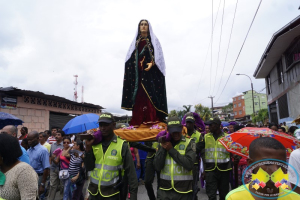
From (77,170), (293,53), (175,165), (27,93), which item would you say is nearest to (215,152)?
(175,165)

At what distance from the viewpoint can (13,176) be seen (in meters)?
2.55

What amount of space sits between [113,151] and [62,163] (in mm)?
3240

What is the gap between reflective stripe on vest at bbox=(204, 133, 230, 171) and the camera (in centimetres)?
543

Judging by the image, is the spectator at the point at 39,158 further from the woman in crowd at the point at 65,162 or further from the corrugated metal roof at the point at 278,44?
the corrugated metal roof at the point at 278,44

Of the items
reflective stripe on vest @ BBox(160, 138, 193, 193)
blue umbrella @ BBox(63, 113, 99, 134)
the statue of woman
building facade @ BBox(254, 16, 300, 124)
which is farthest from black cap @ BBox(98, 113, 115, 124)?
building facade @ BBox(254, 16, 300, 124)

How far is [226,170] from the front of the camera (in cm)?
538

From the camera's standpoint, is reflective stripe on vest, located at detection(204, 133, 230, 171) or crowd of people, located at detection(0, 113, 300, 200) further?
reflective stripe on vest, located at detection(204, 133, 230, 171)

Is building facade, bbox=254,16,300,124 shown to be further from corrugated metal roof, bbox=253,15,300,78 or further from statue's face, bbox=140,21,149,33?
statue's face, bbox=140,21,149,33

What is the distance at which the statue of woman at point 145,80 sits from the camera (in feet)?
22.2

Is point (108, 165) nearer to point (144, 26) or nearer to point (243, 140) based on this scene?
point (243, 140)

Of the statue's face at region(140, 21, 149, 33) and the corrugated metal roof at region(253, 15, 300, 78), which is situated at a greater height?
the corrugated metal roof at region(253, 15, 300, 78)

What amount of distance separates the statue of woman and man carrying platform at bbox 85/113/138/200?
3.04 meters

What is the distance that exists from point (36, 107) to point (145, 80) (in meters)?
11.4

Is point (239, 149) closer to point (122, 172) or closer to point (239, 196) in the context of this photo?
point (122, 172)
